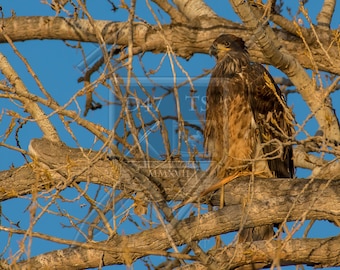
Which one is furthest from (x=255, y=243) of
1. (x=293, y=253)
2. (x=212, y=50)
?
(x=212, y=50)

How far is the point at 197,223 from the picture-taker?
529 centimetres

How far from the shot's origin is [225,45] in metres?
6.98

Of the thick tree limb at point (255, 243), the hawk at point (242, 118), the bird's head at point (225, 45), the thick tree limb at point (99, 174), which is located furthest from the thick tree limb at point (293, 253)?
the bird's head at point (225, 45)

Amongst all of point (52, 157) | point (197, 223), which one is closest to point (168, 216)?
point (197, 223)

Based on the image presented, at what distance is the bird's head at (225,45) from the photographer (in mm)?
6953

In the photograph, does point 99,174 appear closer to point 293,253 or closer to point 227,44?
point 293,253

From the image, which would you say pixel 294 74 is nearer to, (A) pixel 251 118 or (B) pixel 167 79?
(A) pixel 251 118

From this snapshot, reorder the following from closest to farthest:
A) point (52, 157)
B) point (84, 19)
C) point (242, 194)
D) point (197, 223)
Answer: point (197, 223) → point (242, 194) → point (52, 157) → point (84, 19)

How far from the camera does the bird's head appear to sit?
22.8 ft

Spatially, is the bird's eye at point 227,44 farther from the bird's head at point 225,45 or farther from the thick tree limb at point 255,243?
the thick tree limb at point 255,243

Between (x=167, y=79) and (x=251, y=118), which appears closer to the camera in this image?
(x=167, y=79)

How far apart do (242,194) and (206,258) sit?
148 cm

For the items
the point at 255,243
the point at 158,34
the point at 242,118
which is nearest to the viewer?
the point at 255,243

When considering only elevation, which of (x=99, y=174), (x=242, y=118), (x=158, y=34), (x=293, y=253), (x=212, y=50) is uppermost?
(x=158, y=34)
